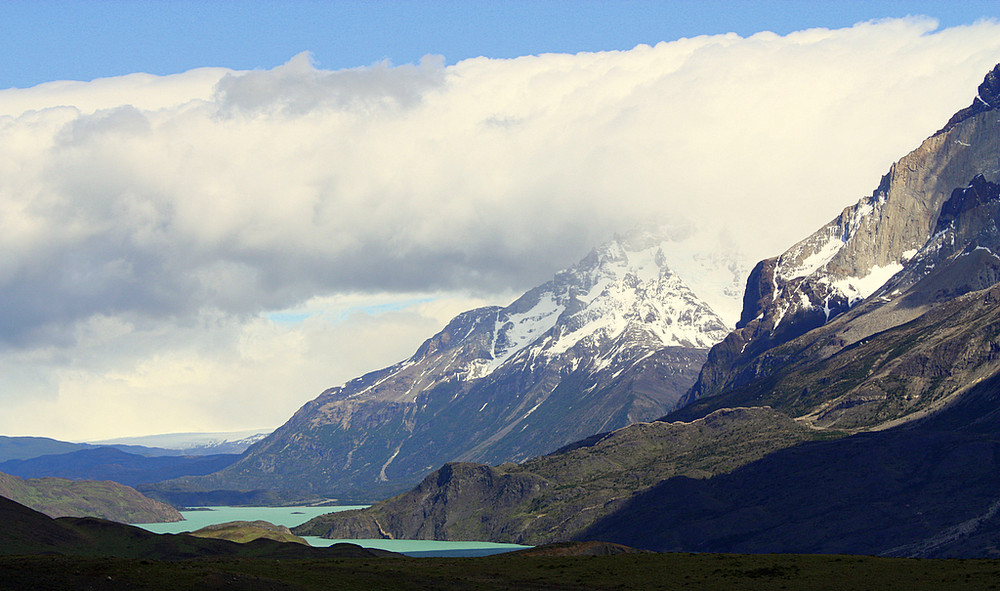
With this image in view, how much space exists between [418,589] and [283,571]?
24411mm

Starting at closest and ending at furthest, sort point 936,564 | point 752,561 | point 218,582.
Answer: point 218,582, point 936,564, point 752,561

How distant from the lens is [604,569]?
196 m

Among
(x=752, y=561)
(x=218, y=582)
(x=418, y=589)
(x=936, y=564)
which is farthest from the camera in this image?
(x=752, y=561)

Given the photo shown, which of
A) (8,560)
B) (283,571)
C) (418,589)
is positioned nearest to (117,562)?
(8,560)

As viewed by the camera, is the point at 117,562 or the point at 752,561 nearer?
the point at 117,562

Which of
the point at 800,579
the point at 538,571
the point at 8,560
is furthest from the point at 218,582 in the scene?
the point at 800,579

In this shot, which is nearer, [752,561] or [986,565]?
[986,565]

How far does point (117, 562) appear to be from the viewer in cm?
15338

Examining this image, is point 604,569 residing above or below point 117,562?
below

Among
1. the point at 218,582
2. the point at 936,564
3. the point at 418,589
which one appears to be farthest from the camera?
the point at 936,564

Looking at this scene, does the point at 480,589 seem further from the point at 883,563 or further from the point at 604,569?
the point at 883,563

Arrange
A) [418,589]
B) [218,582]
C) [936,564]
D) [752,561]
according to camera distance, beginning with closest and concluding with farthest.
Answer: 1. [218,582]
2. [418,589]
3. [936,564]
4. [752,561]

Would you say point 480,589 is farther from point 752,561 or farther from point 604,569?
point 752,561

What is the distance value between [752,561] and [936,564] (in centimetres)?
3090
